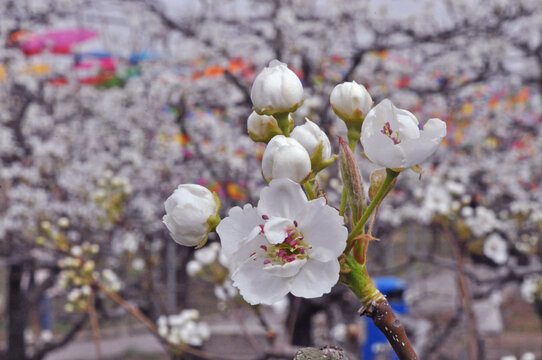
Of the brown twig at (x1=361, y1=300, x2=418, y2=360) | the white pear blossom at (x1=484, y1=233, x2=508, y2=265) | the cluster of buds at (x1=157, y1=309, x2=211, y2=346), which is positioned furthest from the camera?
the white pear blossom at (x1=484, y1=233, x2=508, y2=265)

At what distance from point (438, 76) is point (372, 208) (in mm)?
6665

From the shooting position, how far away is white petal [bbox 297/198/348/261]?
607 mm

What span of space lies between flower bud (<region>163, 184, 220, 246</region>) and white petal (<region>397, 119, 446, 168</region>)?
238 mm

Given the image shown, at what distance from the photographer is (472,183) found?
6035mm

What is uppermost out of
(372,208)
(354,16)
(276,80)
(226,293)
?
(354,16)

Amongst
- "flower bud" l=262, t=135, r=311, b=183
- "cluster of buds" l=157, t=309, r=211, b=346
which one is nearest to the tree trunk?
"cluster of buds" l=157, t=309, r=211, b=346

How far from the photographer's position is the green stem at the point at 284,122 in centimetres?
71

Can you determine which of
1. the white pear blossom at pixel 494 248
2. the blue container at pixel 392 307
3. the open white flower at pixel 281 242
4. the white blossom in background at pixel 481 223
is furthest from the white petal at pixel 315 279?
the blue container at pixel 392 307

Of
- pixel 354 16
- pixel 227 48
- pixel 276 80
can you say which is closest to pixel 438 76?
pixel 354 16

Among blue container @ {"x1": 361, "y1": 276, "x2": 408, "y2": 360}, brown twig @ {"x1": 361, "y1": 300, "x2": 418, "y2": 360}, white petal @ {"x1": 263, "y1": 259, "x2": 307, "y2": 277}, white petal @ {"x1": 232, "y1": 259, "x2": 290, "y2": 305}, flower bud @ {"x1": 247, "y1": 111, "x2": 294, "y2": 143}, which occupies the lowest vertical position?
blue container @ {"x1": 361, "y1": 276, "x2": 408, "y2": 360}

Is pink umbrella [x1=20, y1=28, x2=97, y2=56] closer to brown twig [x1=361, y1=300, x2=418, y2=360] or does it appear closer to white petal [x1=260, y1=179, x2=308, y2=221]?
white petal [x1=260, y1=179, x2=308, y2=221]

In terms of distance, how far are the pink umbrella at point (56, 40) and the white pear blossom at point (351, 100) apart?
6250 millimetres

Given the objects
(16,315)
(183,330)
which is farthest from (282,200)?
(16,315)

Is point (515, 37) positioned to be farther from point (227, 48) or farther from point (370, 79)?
point (227, 48)
